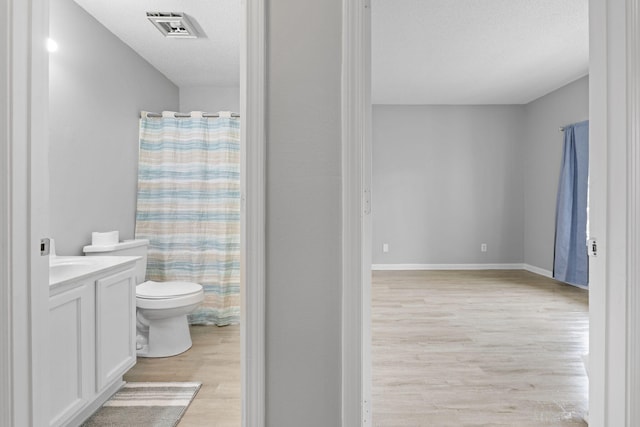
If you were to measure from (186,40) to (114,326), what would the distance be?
236cm

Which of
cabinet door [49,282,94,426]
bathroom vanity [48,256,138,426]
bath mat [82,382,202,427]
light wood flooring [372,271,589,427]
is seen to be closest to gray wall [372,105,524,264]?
light wood flooring [372,271,589,427]

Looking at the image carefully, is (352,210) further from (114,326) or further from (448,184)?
(448,184)

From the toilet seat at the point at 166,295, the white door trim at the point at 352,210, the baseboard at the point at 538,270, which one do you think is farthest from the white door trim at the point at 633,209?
the baseboard at the point at 538,270

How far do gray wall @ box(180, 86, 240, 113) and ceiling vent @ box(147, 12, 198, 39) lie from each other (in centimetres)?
122

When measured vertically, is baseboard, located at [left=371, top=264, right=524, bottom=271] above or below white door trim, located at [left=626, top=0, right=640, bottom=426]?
below

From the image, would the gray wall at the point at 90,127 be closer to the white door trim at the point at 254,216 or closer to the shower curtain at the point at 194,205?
the shower curtain at the point at 194,205

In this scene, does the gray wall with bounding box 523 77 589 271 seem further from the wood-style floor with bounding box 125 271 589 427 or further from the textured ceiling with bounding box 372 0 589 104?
the wood-style floor with bounding box 125 271 589 427

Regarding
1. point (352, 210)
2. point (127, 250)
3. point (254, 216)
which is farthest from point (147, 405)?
point (352, 210)

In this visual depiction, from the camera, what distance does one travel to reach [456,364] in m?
2.54

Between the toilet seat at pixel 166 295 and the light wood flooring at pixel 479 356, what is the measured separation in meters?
1.36

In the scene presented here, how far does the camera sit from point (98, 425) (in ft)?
6.09

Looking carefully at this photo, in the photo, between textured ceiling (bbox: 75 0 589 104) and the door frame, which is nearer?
the door frame

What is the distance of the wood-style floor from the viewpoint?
77.1 inches

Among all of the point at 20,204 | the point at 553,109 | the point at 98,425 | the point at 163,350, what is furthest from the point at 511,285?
the point at 20,204
